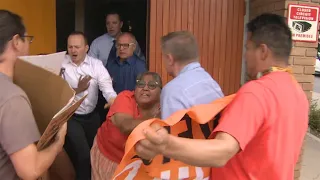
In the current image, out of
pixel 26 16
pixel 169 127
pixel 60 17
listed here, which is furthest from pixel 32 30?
pixel 169 127

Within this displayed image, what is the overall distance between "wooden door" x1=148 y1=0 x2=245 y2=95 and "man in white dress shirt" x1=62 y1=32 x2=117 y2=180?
62 cm

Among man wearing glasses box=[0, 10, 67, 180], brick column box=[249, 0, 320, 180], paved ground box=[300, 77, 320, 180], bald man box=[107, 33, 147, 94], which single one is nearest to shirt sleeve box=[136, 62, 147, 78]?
bald man box=[107, 33, 147, 94]

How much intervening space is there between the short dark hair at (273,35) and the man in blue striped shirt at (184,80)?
0.49 m

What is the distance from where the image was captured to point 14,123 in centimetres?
141

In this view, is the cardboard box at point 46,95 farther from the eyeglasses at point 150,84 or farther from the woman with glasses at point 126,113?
the eyeglasses at point 150,84

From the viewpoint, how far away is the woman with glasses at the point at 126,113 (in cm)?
249

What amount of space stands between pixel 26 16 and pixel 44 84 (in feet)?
10.6

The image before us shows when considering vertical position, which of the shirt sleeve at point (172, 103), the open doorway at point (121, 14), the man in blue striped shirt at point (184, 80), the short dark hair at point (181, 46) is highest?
the open doorway at point (121, 14)

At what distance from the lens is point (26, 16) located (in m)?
4.62

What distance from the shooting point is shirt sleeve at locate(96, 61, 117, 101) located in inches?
130

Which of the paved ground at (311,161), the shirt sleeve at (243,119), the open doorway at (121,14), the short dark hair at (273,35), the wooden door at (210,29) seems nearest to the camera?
the shirt sleeve at (243,119)

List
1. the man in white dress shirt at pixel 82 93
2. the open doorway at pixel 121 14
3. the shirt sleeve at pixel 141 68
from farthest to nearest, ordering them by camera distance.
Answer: the open doorway at pixel 121 14, the shirt sleeve at pixel 141 68, the man in white dress shirt at pixel 82 93

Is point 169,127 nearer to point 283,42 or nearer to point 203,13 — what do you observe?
point 283,42

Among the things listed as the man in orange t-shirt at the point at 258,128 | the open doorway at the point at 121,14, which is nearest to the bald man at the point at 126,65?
the man in orange t-shirt at the point at 258,128
